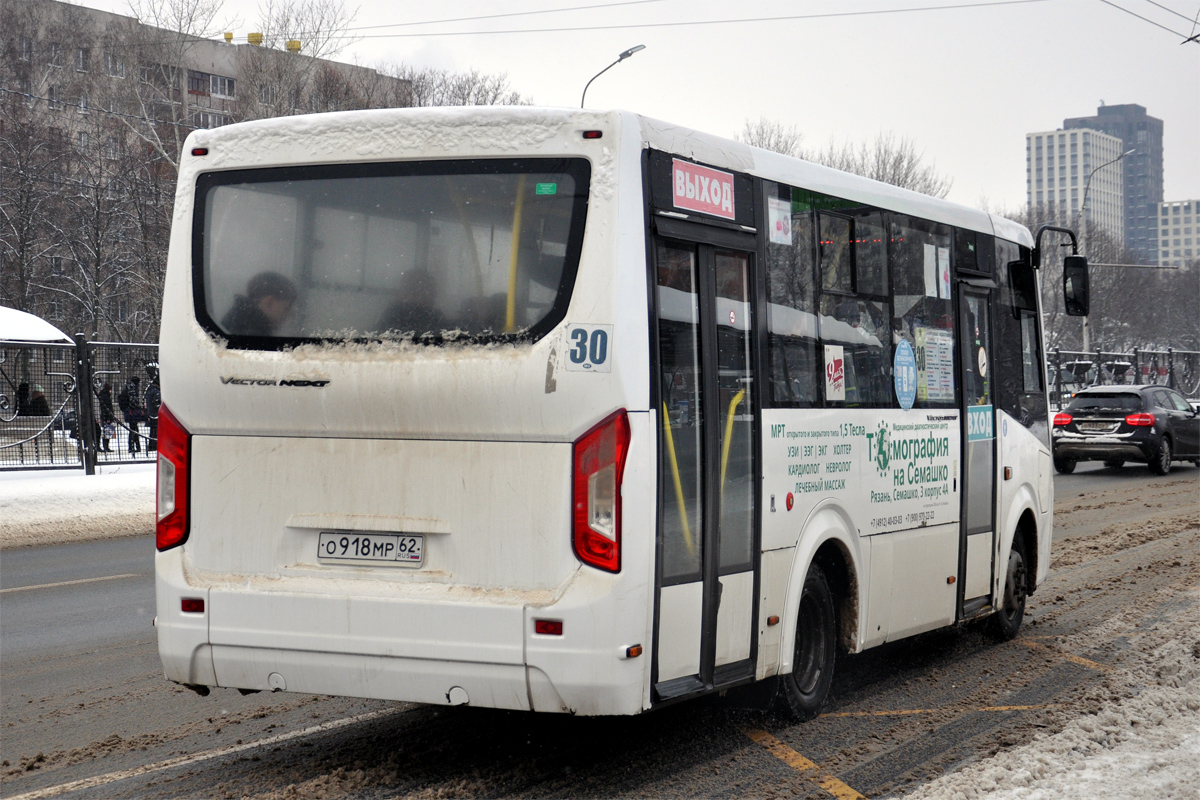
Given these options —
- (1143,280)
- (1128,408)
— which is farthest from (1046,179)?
(1128,408)

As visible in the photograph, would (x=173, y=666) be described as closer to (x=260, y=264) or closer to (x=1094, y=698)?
(x=260, y=264)

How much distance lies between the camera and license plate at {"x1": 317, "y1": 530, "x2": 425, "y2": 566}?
4.98m

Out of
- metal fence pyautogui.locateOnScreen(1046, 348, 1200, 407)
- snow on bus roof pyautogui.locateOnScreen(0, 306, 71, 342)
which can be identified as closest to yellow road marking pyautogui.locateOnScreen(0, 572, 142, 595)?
snow on bus roof pyautogui.locateOnScreen(0, 306, 71, 342)

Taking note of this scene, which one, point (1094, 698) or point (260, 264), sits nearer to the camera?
point (260, 264)

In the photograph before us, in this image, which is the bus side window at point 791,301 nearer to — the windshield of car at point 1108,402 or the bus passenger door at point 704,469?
the bus passenger door at point 704,469

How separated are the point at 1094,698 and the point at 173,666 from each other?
15.0 ft

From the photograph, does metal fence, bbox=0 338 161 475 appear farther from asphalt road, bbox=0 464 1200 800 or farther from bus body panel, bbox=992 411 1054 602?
bus body panel, bbox=992 411 1054 602

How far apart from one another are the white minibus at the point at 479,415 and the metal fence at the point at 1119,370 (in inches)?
1159

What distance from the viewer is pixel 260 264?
5336mm

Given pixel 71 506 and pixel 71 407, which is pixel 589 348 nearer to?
pixel 71 506

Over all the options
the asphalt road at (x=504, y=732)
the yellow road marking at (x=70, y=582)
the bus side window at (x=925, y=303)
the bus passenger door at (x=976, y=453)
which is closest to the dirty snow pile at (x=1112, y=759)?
the asphalt road at (x=504, y=732)

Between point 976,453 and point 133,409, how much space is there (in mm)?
14338

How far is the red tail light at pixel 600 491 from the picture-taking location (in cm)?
475

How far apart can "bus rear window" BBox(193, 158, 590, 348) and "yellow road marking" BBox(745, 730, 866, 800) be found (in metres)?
2.20
